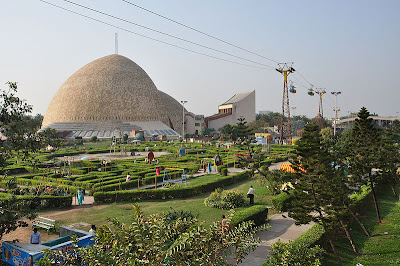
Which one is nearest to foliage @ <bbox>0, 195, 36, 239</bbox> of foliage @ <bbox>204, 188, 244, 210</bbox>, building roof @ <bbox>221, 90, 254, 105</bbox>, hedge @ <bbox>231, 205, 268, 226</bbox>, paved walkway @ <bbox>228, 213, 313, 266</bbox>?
paved walkway @ <bbox>228, 213, 313, 266</bbox>

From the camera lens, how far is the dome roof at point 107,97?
77.5 m

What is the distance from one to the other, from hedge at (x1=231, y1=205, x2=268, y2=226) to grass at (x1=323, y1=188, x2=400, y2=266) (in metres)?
2.53

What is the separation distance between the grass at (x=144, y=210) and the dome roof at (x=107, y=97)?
2519 inches

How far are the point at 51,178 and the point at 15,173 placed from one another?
6.84 metres

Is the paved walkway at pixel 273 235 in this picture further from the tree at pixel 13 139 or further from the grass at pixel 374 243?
the tree at pixel 13 139

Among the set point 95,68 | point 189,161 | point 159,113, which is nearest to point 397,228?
point 189,161

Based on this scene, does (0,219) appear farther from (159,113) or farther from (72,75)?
(72,75)

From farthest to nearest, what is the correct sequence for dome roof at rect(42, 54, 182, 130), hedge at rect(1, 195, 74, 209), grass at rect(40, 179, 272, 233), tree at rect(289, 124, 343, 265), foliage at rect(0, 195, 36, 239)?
Answer: dome roof at rect(42, 54, 182, 130) → hedge at rect(1, 195, 74, 209) → grass at rect(40, 179, 272, 233) → tree at rect(289, 124, 343, 265) → foliage at rect(0, 195, 36, 239)

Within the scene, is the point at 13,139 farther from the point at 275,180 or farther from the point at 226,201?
the point at 275,180

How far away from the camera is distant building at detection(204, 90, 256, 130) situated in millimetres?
92481

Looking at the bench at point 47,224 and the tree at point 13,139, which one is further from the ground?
the tree at point 13,139

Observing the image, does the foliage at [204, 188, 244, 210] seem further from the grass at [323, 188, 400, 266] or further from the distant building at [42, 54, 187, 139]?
the distant building at [42, 54, 187, 139]

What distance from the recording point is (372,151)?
41.6ft

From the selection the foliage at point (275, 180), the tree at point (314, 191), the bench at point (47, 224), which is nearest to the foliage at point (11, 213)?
the bench at point (47, 224)
